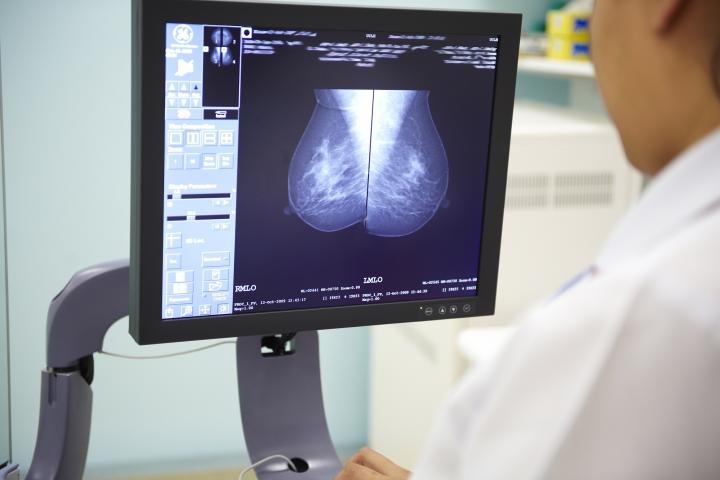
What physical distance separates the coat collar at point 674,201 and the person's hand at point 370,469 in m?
0.46

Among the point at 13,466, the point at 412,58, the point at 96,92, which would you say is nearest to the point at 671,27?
the point at 412,58

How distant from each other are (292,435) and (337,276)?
0.20m

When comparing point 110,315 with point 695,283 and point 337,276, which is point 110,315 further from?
point 695,283

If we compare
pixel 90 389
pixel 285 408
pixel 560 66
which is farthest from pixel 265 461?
pixel 560 66

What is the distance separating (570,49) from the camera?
7.58 ft

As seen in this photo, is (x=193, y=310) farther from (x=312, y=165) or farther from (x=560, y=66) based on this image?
(x=560, y=66)

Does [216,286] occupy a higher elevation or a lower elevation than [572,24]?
lower

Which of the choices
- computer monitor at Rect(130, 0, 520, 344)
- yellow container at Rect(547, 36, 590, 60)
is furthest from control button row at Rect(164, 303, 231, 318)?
yellow container at Rect(547, 36, 590, 60)

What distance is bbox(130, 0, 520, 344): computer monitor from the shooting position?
90cm

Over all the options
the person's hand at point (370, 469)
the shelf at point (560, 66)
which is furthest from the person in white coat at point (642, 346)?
the shelf at point (560, 66)

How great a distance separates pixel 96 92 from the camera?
2.32m

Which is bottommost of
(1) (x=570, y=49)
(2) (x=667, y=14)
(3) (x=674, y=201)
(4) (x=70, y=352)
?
(4) (x=70, y=352)

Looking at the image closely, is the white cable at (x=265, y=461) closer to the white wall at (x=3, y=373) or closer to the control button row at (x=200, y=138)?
the white wall at (x=3, y=373)

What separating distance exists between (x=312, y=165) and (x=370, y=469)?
313 millimetres
